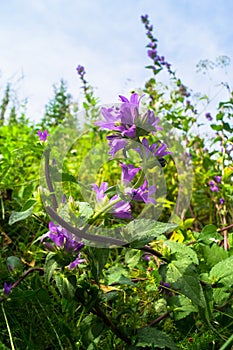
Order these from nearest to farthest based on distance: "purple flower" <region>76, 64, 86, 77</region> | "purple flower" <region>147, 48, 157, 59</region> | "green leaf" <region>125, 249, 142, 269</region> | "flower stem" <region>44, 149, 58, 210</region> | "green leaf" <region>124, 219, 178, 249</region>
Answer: "green leaf" <region>124, 219, 178, 249</region> → "flower stem" <region>44, 149, 58, 210</region> → "green leaf" <region>125, 249, 142, 269</region> → "purple flower" <region>147, 48, 157, 59</region> → "purple flower" <region>76, 64, 86, 77</region>

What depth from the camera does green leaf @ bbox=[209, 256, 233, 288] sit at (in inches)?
34.2

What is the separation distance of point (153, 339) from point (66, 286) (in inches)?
7.8

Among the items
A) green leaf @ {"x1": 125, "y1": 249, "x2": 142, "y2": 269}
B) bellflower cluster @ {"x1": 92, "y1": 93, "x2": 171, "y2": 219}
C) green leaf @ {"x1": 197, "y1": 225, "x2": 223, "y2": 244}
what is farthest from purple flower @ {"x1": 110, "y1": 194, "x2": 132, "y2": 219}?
green leaf @ {"x1": 197, "y1": 225, "x2": 223, "y2": 244}

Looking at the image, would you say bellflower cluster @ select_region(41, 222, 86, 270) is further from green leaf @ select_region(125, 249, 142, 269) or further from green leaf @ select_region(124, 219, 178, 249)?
green leaf @ select_region(125, 249, 142, 269)

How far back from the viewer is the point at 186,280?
76cm

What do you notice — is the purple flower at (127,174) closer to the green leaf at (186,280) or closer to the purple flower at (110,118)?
the purple flower at (110,118)

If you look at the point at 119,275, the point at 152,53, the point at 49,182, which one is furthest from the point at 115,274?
the point at 152,53

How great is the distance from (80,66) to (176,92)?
62 centimetres

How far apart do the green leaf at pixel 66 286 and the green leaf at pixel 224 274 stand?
1.00 ft

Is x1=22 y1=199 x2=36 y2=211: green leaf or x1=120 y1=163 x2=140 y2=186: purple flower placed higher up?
x1=120 y1=163 x2=140 y2=186: purple flower

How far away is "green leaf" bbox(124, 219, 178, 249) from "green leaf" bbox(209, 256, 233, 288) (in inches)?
8.5

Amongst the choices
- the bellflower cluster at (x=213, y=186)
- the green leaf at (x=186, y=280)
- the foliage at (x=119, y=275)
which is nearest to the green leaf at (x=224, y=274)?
the foliage at (x=119, y=275)

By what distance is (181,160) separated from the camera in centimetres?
199

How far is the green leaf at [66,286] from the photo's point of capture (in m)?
0.76
